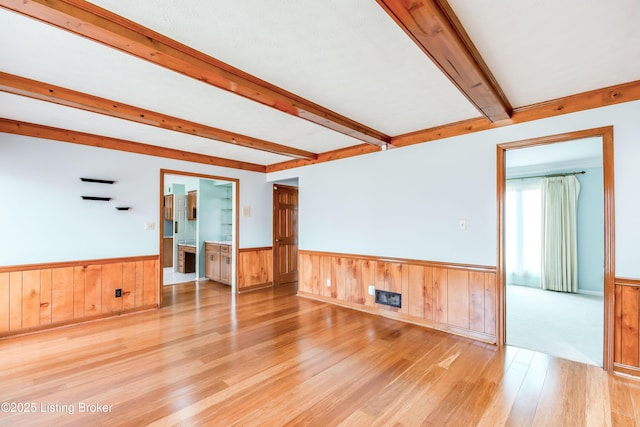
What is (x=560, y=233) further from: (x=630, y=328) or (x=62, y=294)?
(x=62, y=294)

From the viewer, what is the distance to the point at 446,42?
66.7 inches

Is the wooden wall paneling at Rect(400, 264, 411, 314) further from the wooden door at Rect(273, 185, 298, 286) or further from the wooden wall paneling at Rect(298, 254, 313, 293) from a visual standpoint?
the wooden door at Rect(273, 185, 298, 286)

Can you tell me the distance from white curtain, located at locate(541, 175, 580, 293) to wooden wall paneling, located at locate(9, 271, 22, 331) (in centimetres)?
819

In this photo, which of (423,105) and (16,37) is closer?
(16,37)

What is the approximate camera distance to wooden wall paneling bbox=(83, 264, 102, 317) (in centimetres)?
383

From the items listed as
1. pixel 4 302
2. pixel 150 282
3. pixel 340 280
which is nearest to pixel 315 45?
pixel 340 280

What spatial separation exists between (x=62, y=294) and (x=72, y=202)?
45.6 inches

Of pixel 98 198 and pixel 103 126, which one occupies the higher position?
pixel 103 126

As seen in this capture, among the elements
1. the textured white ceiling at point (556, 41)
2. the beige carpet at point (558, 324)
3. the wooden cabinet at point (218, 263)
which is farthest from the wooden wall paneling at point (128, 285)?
the beige carpet at point (558, 324)

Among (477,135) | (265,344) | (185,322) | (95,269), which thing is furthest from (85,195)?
(477,135)

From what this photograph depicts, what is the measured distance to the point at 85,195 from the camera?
12.7ft

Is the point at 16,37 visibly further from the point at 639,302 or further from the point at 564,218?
the point at 564,218

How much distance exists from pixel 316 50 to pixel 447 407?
263 centimetres

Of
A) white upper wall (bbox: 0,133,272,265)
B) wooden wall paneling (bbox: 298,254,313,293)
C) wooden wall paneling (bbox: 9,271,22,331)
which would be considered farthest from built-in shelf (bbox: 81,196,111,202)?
wooden wall paneling (bbox: 298,254,313,293)
